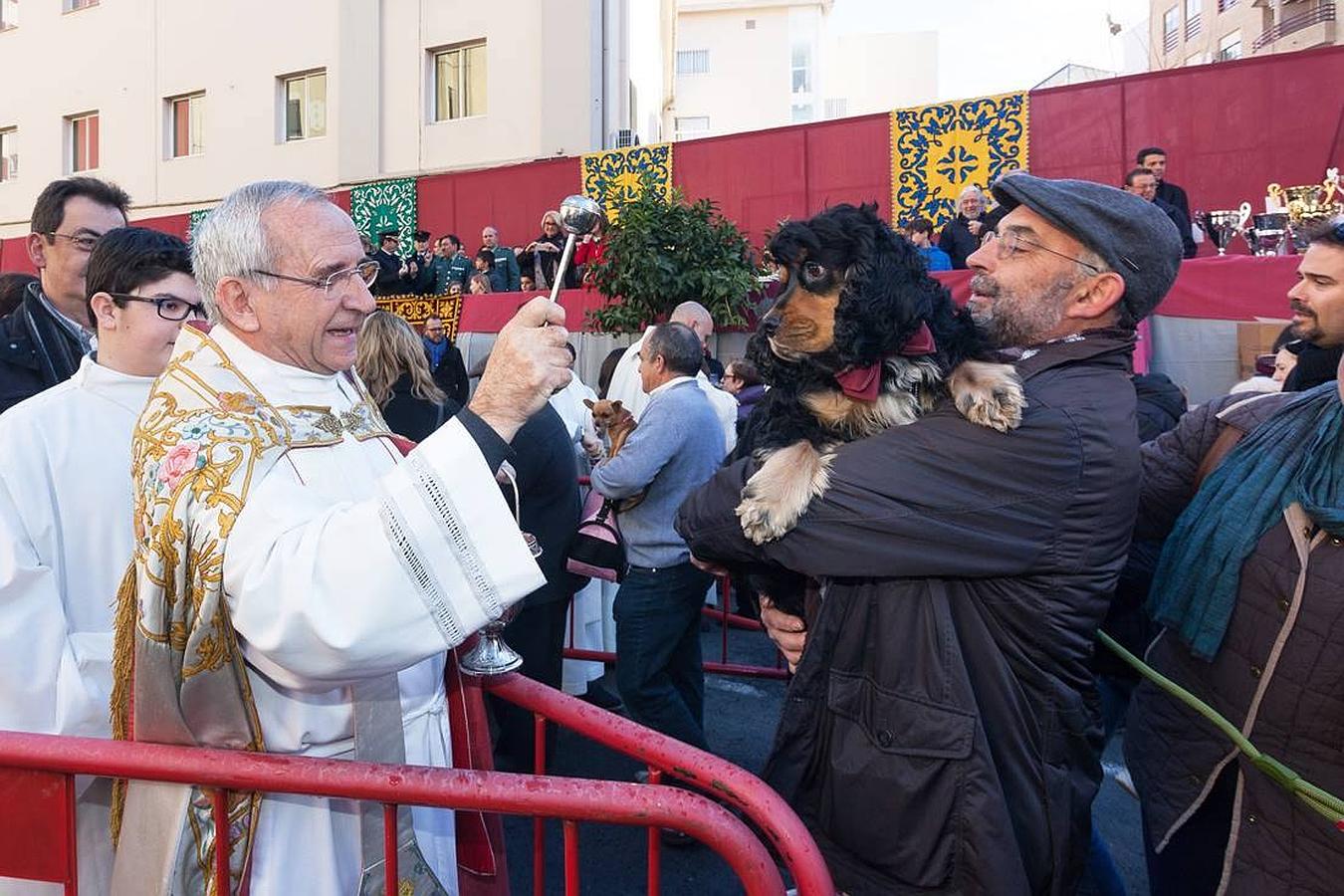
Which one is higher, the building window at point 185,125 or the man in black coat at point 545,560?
the building window at point 185,125

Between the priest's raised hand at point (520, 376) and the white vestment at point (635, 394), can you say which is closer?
the priest's raised hand at point (520, 376)

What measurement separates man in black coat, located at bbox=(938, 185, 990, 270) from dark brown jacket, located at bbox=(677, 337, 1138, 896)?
344 inches

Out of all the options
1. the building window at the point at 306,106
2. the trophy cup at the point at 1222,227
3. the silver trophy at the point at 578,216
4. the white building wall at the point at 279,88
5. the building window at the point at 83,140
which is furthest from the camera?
the building window at the point at 83,140

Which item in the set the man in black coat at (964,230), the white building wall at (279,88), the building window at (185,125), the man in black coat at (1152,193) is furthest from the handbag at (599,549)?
the building window at (185,125)

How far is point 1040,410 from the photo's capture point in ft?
5.51

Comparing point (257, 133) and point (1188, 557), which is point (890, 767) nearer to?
point (1188, 557)

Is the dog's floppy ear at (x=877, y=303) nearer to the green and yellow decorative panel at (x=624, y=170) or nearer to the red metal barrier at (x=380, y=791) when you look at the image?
the red metal barrier at (x=380, y=791)

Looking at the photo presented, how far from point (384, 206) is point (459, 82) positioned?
312 centimetres

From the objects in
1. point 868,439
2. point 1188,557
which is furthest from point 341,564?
point 1188,557

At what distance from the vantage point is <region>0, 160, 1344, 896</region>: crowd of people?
1.52 metres

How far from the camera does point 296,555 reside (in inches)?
56.6

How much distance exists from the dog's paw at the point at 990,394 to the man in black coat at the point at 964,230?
8.72 metres

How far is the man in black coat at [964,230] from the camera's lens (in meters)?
10.0

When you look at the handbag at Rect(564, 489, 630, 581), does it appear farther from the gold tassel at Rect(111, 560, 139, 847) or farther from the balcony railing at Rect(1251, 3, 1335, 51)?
the balcony railing at Rect(1251, 3, 1335, 51)
